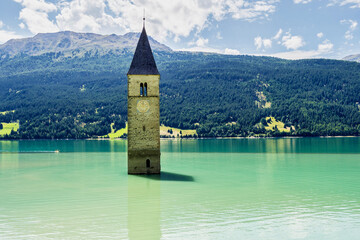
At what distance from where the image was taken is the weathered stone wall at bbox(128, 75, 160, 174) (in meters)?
48.7

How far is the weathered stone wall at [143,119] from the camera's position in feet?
160

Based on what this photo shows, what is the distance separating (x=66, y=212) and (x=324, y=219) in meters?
18.6

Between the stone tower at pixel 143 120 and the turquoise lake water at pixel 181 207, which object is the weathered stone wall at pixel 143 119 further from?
the turquoise lake water at pixel 181 207

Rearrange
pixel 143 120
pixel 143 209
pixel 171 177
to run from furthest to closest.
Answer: pixel 171 177
pixel 143 120
pixel 143 209

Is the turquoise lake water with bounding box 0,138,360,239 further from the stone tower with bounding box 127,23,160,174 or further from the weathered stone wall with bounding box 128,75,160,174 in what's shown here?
the weathered stone wall with bounding box 128,75,160,174

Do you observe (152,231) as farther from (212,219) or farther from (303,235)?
(303,235)

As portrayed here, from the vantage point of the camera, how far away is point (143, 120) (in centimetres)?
4875

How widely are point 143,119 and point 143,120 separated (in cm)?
13

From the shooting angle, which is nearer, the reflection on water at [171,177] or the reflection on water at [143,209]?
the reflection on water at [143,209]

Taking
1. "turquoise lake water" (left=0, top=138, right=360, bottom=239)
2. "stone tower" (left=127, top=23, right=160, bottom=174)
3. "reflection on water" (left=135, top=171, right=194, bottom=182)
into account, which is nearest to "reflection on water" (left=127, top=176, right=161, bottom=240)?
"turquoise lake water" (left=0, top=138, right=360, bottom=239)

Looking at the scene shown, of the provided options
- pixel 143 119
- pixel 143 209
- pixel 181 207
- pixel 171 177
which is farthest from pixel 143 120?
pixel 181 207

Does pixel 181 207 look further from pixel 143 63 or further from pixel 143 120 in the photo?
pixel 143 63

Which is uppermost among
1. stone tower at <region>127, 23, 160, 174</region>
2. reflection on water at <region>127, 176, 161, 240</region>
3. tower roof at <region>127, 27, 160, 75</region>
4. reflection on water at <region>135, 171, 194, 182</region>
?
tower roof at <region>127, 27, 160, 75</region>

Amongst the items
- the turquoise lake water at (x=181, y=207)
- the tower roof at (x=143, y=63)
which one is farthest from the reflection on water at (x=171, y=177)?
the tower roof at (x=143, y=63)
